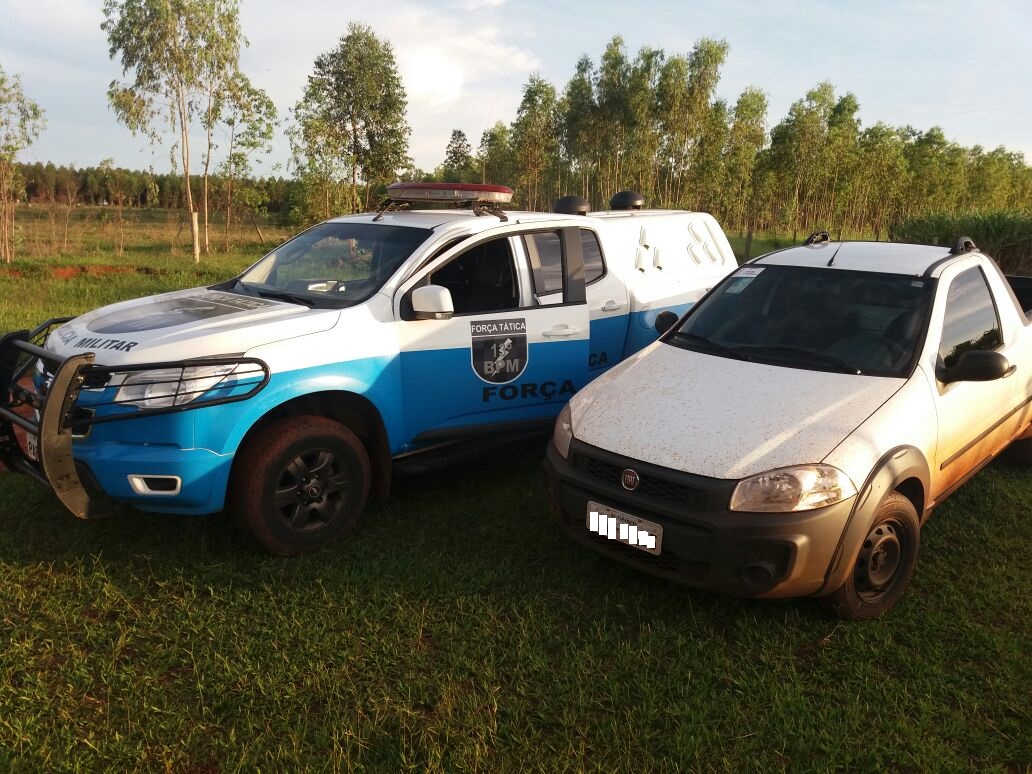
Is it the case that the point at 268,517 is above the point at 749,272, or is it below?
below

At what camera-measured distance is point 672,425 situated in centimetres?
346

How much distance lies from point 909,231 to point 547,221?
13832 millimetres

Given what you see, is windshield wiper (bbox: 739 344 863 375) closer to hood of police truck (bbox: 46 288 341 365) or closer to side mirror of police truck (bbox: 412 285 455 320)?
side mirror of police truck (bbox: 412 285 455 320)

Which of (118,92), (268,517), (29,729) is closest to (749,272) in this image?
(268,517)

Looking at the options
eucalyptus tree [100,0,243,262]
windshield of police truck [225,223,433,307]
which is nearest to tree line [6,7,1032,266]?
eucalyptus tree [100,0,243,262]

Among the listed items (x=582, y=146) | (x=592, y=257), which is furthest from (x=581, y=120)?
(x=592, y=257)

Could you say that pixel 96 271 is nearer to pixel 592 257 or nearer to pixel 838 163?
pixel 592 257

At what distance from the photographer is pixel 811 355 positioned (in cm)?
391

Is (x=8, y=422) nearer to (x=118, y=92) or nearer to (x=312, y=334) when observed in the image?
(x=312, y=334)

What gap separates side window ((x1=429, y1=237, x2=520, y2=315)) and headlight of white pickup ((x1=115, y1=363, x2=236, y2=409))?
1.63 meters

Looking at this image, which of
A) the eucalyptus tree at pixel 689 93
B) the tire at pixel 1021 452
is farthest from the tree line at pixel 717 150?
the tire at pixel 1021 452

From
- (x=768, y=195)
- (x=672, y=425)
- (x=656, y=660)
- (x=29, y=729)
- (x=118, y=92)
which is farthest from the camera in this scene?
(x=768, y=195)

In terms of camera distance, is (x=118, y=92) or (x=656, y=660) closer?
(x=656, y=660)

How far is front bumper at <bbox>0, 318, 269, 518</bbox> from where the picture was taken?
11.3ft
